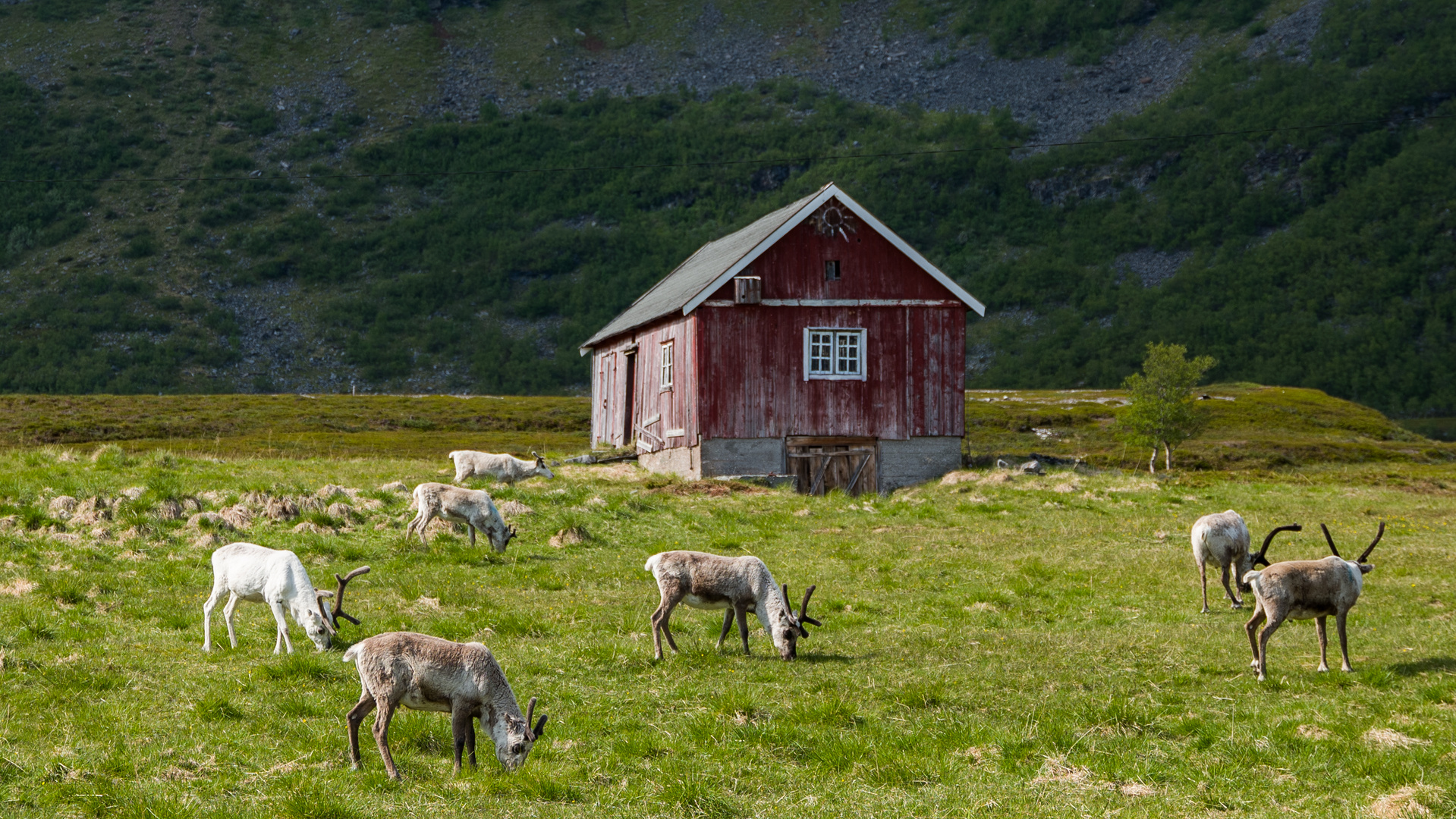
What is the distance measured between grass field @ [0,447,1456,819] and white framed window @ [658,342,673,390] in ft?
47.4

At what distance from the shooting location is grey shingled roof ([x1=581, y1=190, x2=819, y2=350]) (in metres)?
37.2

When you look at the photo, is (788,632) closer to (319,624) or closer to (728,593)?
(728,593)

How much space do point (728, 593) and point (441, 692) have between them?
5223 mm

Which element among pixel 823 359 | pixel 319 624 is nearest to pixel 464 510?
pixel 319 624

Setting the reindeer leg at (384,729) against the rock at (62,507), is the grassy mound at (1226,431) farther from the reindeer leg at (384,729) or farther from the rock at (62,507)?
the reindeer leg at (384,729)

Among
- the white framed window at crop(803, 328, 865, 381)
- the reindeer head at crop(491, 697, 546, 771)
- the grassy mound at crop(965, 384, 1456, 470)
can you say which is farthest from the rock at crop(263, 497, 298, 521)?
the grassy mound at crop(965, 384, 1456, 470)

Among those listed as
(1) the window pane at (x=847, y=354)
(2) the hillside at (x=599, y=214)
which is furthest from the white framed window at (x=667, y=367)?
(2) the hillside at (x=599, y=214)

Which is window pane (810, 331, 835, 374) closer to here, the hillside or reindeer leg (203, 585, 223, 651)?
reindeer leg (203, 585, 223, 651)

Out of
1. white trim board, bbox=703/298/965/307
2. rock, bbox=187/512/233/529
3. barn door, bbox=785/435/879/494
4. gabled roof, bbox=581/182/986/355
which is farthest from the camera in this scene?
barn door, bbox=785/435/879/494

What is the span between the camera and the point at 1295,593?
535 inches

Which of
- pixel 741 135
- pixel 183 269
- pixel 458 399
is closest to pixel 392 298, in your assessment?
pixel 183 269

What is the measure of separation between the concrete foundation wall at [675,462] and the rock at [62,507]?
18002mm

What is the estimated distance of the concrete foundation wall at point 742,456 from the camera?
119 feet

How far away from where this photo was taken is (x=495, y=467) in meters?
33.2
